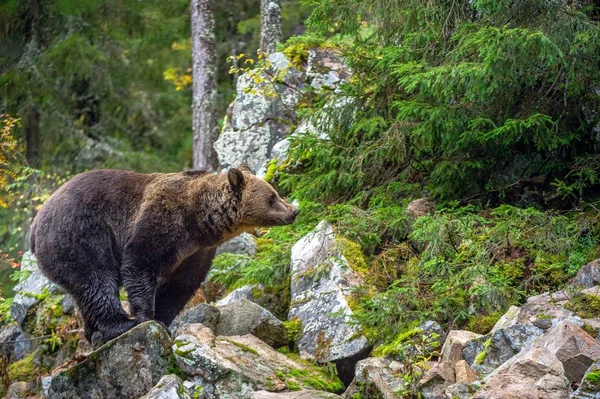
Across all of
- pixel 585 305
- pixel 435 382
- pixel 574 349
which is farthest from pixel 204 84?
pixel 574 349

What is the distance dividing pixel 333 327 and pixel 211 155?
773cm

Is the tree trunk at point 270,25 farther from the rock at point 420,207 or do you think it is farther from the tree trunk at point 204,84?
the rock at point 420,207

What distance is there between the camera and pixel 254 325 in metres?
9.07

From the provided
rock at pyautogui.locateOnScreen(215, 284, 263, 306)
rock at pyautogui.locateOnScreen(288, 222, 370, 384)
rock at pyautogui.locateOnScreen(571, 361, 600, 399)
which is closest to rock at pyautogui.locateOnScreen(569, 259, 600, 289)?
rock at pyautogui.locateOnScreen(288, 222, 370, 384)

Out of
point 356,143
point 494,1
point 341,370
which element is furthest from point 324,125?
point 341,370

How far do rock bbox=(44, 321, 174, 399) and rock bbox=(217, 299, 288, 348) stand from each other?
49.3 inches

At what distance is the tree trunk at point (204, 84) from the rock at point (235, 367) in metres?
7.85

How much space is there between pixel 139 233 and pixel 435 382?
3419mm

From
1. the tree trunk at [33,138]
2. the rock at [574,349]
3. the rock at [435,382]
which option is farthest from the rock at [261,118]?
the rock at [574,349]

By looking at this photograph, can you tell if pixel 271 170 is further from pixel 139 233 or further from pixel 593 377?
pixel 593 377

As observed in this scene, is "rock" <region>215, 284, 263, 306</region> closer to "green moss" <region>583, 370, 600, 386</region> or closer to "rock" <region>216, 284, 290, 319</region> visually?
"rock" <region>216, 284, 290, 319</region>

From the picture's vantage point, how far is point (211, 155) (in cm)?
1611

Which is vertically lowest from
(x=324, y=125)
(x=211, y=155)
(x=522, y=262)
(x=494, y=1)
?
(x=211, y=155)

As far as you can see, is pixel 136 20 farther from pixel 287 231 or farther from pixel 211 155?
pixel 287 231
